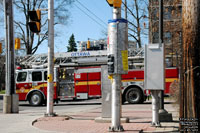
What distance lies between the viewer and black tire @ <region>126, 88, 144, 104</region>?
2075 cm

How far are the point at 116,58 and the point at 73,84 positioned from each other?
13295 millimetres

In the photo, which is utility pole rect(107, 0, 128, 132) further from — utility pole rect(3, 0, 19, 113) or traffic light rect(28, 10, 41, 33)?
utility pole rect(3, 0, 19, 113)

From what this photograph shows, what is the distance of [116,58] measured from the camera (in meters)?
8.74

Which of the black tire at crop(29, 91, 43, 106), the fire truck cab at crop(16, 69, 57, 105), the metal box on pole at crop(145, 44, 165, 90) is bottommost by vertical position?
the black tire at crop(29, 91, 43, 106)

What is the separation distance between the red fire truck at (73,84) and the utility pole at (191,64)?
14936mm

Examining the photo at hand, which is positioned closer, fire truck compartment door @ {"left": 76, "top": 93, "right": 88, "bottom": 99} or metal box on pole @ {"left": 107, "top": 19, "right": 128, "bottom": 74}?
metal box on pole @ {"left": 107, "top": 19, "right": 128, "bottom": 74}

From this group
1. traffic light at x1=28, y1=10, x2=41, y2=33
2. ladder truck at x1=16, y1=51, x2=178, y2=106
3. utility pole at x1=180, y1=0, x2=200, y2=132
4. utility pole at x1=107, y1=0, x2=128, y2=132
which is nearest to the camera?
utility pole at x1=180, y1=0, x2=200, y2=132

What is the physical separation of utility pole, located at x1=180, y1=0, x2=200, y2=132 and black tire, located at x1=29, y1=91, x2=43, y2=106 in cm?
1681

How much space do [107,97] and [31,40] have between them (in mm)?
33943

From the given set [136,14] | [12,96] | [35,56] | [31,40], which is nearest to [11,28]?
[12,96]

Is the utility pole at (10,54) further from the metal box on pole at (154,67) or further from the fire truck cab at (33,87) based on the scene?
the metal box on pole at (154,67)

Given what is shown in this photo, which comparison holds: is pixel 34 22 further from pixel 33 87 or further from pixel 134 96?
pixel 134 96

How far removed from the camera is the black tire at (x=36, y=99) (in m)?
21.7

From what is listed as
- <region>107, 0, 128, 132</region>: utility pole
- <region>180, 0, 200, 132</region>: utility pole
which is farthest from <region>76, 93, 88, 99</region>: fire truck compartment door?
<region>180, 0, 200, 132</region>: utility pole
